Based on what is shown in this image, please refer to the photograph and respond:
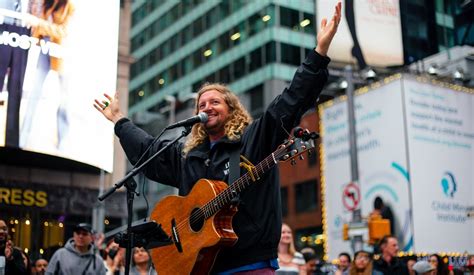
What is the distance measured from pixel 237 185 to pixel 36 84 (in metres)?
6.04

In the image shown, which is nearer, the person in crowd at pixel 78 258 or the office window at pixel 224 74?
the person in crowd at pixel 78 258

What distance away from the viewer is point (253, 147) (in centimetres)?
438

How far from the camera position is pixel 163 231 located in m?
4.46

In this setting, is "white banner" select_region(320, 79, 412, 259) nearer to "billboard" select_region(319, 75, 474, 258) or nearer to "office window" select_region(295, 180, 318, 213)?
"billboard" select_region(319, 75, 474, 258)

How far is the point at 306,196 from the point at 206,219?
36.5 meters

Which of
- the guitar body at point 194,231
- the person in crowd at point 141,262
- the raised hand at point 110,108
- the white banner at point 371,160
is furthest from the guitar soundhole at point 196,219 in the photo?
the white banner at point 371,160

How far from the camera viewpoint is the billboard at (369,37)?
59.8ft

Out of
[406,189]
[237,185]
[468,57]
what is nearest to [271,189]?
[237,185]

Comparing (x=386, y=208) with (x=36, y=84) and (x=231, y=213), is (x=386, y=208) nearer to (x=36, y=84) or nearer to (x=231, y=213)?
(x=36, y=84)

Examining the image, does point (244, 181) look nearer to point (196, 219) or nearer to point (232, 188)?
point (232, 188)

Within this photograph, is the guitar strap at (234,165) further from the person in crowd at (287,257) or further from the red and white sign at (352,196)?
the red and white sign at (352,196)

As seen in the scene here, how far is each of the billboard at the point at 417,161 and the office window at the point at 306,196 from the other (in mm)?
14525

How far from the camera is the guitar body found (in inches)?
165

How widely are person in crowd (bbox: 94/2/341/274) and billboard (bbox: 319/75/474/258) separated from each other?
17.9 m
